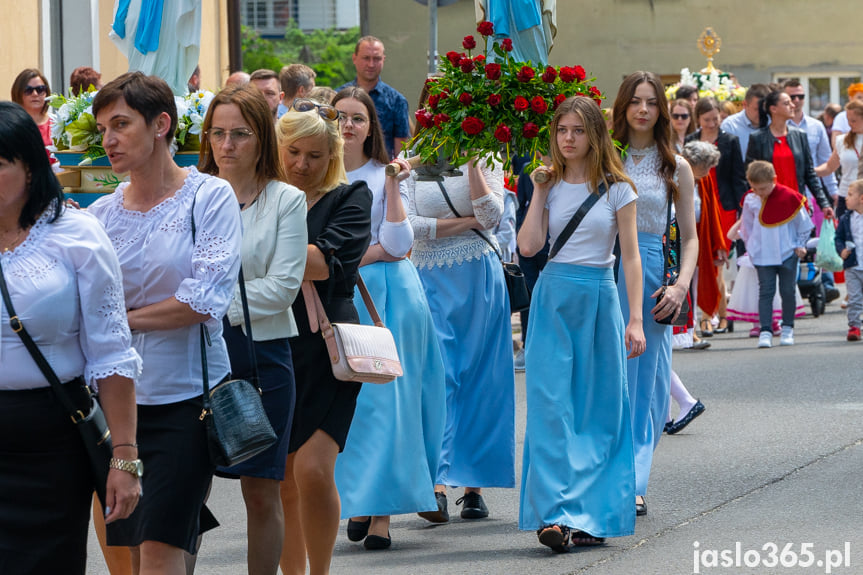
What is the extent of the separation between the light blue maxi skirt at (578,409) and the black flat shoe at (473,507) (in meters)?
0.79

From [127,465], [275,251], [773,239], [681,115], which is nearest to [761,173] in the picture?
[773,239]

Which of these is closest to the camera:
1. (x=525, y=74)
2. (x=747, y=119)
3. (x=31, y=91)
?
(x=525, y=74)

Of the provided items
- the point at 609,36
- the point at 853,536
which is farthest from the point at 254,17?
the point at 853,536

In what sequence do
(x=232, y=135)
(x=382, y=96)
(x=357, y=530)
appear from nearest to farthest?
(x=232, y=135) < (x=357, y=530) < (x=382, y=96)

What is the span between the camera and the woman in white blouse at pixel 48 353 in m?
3.66

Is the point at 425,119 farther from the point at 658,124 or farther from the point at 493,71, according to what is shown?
the point at 658,124

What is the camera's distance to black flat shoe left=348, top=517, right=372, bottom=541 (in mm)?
6879

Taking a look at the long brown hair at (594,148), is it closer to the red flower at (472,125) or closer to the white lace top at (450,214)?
the red flower at (472,125)

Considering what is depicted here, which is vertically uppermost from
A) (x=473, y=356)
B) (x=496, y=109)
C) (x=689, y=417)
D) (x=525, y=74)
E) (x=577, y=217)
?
(x=525, y=74)

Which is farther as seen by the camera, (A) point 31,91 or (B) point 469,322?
(A) point 31,91

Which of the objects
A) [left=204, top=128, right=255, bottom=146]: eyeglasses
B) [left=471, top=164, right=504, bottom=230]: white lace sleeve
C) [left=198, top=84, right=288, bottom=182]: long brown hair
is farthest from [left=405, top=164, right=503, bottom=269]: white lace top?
[left=204, top=128, right=255, bottom=146]: eyeglasses

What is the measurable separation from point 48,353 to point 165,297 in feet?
2.39

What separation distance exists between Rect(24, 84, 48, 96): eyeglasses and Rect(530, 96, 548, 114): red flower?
17.5ft

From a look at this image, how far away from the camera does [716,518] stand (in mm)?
6922
